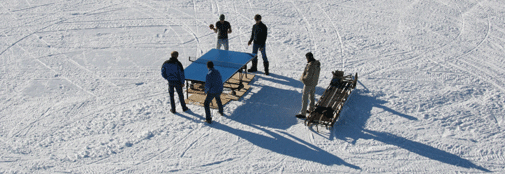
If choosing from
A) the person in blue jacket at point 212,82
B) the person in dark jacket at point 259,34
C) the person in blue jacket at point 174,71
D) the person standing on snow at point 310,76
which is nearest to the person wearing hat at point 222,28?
the person in dark jacket at point 259,34

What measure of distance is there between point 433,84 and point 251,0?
8.29 m

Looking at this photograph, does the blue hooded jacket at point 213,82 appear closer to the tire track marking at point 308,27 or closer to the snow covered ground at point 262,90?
the snow covered ground at point 262,90

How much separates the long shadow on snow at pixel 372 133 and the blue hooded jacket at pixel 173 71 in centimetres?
313

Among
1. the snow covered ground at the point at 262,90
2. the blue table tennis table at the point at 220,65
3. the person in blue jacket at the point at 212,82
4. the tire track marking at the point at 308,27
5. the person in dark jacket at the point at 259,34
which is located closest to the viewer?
the snow covered ground at the point at 262,90

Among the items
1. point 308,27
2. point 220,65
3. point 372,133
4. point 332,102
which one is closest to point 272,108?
point 332,102

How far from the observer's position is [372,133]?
7.44 metres

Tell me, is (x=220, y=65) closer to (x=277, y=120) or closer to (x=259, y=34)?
(x=259, y=34)

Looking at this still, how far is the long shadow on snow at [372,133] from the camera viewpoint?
6.69m

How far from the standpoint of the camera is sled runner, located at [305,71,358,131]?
7.46m

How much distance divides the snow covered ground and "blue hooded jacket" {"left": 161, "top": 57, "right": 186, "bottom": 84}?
0.81m

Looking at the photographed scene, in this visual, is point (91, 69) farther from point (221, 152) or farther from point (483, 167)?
point (483, 167)

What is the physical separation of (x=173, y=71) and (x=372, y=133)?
12.8 ft

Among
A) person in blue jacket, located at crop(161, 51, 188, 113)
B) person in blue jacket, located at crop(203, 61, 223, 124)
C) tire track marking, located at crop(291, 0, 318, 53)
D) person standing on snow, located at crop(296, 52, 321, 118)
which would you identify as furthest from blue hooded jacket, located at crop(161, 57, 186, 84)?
tire track marking, located at crop(291, 0, 318, 53)

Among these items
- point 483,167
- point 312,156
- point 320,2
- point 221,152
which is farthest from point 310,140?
point 320,2
